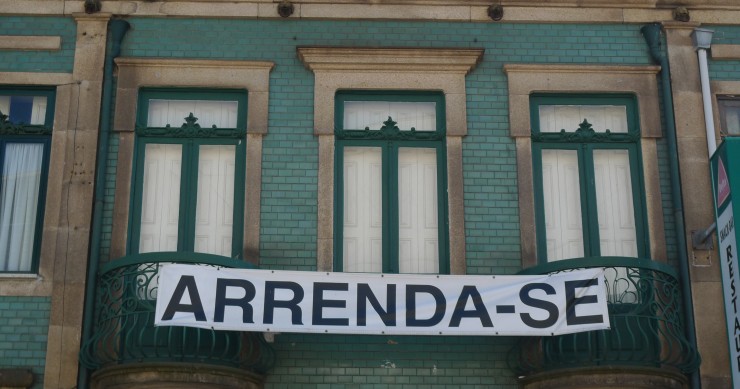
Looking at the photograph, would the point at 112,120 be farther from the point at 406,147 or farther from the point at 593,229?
the point at 593,229

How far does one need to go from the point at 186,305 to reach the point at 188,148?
8.77 feet

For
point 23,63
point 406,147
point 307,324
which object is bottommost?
point 307,324

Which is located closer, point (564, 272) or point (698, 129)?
point (564, 272)

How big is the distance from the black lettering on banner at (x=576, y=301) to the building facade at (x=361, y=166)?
0.28 meters

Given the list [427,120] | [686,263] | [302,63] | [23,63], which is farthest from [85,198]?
[686,263]

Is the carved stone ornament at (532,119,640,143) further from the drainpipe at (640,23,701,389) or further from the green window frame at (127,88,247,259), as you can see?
the green window frame at (127,88,247,259)

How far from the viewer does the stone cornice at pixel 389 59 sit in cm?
1647

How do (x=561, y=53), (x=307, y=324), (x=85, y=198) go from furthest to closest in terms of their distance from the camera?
1. (x=561, y=53)
2. (x=85, y=198)
3. (x=307, y=324)

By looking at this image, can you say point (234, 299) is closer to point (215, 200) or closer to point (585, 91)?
point (215, 200)

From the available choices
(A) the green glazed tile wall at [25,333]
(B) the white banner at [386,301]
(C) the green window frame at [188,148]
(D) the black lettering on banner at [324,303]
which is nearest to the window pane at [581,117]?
(B) the white banner at [386,301]

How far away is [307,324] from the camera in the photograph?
14.7 m

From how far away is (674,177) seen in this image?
16.0 m

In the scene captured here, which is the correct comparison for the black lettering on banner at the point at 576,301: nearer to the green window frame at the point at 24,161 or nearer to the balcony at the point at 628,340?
the balcony at the point at 628,340

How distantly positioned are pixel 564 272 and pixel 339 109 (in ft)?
12.5
